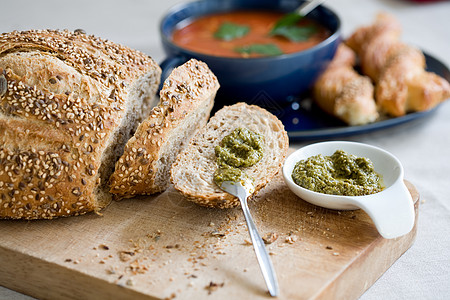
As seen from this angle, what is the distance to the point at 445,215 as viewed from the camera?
333 centimetres

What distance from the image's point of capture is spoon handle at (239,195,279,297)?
7.79ft

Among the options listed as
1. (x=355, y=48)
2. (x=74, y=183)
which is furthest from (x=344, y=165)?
(x=355, y=48)

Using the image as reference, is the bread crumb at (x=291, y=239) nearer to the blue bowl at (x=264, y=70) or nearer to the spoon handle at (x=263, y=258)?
the spoon handle at (x=263, y=258)

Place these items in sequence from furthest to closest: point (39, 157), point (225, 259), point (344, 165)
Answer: point (344, 165) < point (39, 157) < point (225, 259)

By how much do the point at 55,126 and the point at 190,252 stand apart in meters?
0.96

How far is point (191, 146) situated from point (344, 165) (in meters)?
0.89

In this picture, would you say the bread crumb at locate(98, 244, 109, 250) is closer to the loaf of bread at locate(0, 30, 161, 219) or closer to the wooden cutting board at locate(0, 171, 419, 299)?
the wooden cutting board at locate(0, 171, 419, 299)

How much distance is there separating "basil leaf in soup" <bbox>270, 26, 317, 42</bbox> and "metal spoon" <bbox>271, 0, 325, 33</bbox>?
0.03 metres

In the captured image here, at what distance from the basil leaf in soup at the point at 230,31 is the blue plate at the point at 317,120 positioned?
26.9 inches

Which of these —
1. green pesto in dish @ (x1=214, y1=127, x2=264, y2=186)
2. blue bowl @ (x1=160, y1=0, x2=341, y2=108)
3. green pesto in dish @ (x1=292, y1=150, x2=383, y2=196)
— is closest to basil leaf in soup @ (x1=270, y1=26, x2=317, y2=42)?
blue bowl @ (x1=160, y1=0, x2=341, y2=108)

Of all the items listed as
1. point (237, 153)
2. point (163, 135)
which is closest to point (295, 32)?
point (237, 153)

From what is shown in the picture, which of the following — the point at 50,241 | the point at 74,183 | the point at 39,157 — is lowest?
the point at 50,241

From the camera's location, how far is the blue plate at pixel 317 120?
385 cm

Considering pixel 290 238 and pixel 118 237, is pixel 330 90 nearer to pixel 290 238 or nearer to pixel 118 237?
pixel 290 238
